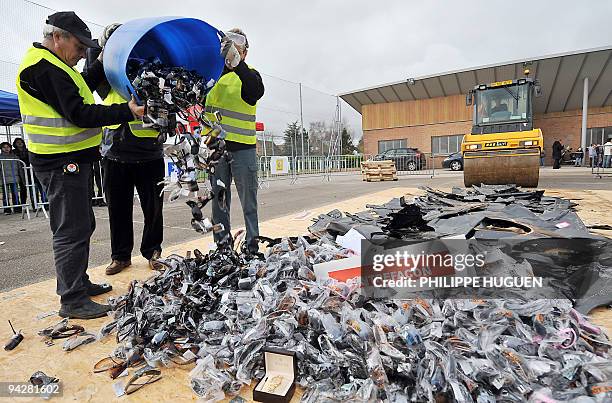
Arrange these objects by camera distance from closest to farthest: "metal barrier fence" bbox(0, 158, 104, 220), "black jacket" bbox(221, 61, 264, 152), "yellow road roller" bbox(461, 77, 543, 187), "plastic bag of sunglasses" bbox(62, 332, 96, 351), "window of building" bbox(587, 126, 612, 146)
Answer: "plastic bag of sunglasses" bbox(62, 332, 96, 351), "black jacket" bbox(221, 61, 264, 152), "metal barrier fence" bbox(0, 158, 104, 220), "yellow road roller" bbox(461, 77, 543, 187), "window of building" bbox(587, 126, 612, 146)

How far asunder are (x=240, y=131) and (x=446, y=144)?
2476 centimetres

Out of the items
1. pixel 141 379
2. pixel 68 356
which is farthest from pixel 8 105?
pixel 141 379

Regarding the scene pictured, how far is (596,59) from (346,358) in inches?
961

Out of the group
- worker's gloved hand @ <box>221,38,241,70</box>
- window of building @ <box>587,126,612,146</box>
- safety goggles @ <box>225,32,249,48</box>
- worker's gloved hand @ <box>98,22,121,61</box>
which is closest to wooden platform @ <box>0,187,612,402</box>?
worker's gloved hand @ <box>98,22,121,61</box>

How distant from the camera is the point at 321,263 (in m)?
2.05

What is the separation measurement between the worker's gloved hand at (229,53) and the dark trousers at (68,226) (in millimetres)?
1079

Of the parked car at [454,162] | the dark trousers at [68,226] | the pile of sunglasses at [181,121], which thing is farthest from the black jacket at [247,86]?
the parked car at [454,162]

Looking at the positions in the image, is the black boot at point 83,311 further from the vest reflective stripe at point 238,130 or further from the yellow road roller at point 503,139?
the yellow road roller at point 503,139

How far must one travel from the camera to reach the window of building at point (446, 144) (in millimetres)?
24359

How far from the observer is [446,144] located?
81.5 feet

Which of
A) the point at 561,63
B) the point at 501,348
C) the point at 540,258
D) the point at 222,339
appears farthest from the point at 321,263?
the point at 561,63

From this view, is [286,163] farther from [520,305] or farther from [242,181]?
[520,305]

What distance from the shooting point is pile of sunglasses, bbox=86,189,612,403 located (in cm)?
123

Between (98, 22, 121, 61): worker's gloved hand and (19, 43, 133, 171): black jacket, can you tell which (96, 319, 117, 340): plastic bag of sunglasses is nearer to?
(19, 43, 133, 171): black jacket
